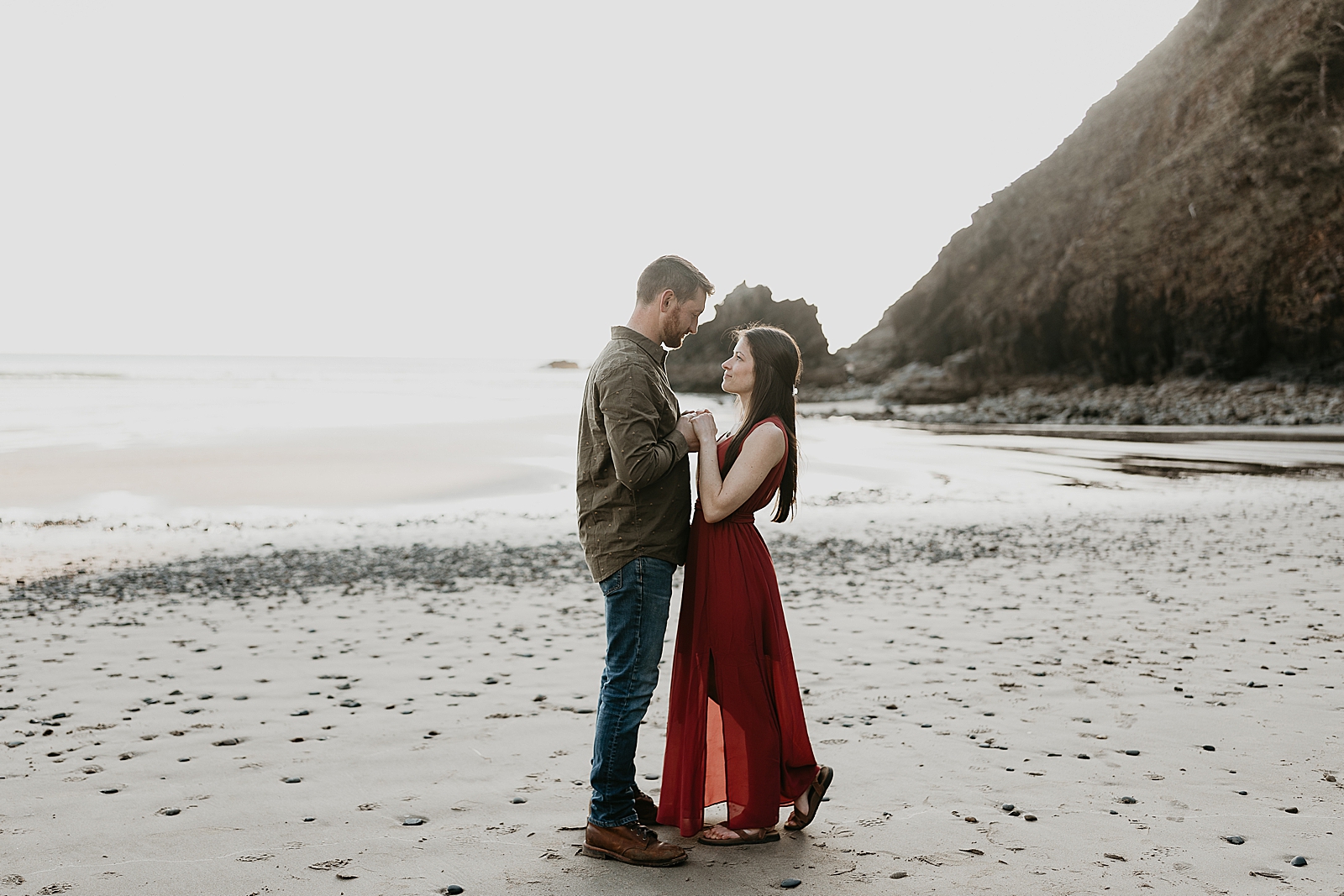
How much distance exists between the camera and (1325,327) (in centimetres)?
4459

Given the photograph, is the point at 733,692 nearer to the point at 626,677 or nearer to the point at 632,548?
the point at 626,677

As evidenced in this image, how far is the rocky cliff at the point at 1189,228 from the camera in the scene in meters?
47.7

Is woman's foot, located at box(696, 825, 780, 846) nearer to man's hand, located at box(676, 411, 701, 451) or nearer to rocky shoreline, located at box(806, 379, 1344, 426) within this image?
man's hand, located at box(676, 411, 701, 451)

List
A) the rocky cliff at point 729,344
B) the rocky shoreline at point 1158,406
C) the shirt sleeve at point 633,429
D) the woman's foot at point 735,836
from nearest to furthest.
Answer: the shirt sleeve at point 633,429, the woman's foot at point 735,836, the rocky shoreline at point 1158,406, the rocky cliff at point 729,344

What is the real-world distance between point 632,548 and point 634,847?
49.9 inches

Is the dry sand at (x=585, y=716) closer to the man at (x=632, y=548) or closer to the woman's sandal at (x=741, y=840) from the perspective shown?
the woman's sandal at (x=741, y=840)

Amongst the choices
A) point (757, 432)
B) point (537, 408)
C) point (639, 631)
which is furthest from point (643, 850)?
point (537, 408)

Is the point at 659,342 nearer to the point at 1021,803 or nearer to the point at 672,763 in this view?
the point at 672,763

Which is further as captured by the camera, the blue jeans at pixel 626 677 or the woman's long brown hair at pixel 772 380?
the woman's long brown hair at pixel 772 380

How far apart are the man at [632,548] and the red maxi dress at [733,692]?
198 mm

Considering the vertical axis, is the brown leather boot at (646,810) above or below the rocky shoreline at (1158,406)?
below

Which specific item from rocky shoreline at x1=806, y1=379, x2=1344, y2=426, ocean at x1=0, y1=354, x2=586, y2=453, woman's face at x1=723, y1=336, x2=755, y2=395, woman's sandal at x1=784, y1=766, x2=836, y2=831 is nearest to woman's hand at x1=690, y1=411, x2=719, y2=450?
woman's face at x1=723, y1=336, x2=755, y2=395

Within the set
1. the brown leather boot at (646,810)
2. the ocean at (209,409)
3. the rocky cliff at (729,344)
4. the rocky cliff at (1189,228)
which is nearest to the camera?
the brown leather boot at (646,810)

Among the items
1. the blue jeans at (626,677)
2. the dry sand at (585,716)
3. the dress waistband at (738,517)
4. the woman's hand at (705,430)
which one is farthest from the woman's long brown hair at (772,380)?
the dry sand at (585,716)
